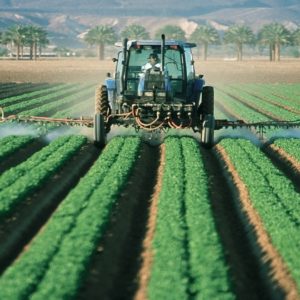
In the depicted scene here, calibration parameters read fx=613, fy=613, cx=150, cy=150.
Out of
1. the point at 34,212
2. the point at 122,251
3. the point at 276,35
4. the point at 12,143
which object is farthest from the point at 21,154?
the point at 276,35

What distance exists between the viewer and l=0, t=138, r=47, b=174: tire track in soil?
1561cm

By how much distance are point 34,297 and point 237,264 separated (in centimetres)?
314

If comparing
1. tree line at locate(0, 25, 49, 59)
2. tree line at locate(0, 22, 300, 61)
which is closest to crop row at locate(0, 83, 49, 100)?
tree line at locate(0, 25, 49, 59)

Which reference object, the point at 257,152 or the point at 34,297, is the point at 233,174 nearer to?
the point at 257,152

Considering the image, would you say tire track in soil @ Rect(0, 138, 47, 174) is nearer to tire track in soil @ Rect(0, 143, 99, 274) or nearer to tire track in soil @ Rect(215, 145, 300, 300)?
tire track in soil @ Rect(0, 143, 99, 274)

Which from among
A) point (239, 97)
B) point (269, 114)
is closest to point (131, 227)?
point (269, 114)

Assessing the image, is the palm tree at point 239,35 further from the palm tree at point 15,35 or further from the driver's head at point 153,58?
the driver's head at point 153,58

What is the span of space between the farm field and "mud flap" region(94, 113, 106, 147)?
36cm

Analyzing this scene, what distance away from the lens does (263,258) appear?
9.23m

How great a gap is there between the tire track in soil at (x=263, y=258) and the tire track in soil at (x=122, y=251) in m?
1.67

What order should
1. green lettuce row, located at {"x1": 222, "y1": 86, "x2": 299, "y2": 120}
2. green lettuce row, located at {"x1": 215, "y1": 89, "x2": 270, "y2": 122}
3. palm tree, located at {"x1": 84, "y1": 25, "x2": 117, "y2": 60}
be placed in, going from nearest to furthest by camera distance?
1. green lettuce row, located at {"x1": 215, "y1": 89, "x2": 270, "y2": 122}
2. green lettuce row, located at {"x1": 222, "y1": 86, "x2": 299, "y2": 120}
3. palm tree, located at {"x1": 84, "y1": 25, "x2": 117, "y2": 60}

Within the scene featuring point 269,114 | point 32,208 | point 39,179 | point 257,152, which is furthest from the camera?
point 269,114

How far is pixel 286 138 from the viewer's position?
64.6ft

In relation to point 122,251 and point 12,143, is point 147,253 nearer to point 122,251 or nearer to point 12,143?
point 122,251
